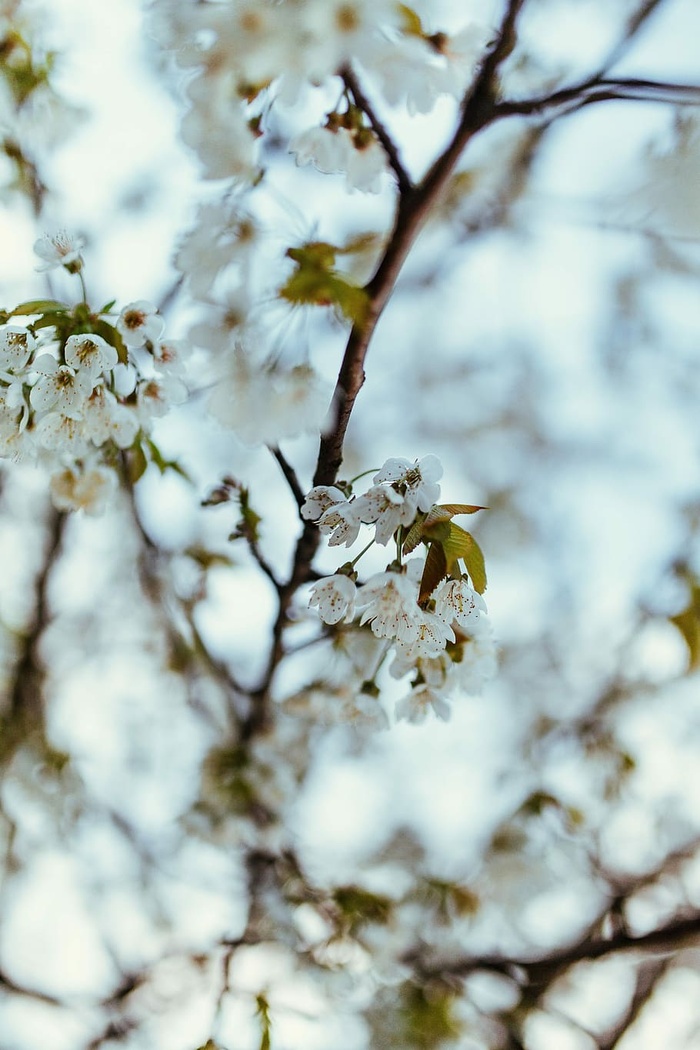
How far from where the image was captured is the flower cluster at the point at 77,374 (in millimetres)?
860

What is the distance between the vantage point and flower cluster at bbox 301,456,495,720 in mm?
775

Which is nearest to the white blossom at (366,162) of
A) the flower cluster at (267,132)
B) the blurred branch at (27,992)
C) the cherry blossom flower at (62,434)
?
the flower cluster at (267,132)

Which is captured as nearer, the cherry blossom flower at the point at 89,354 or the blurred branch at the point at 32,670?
the cherry blossom flower at the point at 89,354

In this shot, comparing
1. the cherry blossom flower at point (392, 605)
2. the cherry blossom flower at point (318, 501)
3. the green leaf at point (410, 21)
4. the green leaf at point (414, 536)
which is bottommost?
the cherry blossom flower at point (392, 605)

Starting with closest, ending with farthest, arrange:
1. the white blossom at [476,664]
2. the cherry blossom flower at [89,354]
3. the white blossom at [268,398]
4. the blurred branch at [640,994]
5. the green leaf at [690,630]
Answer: the cherry blossom flower at [89,354] < the white blossom at [476,664] < the white blossom at [268,398] < the green leaf at [690,630] < the blurred branch at [640,994]

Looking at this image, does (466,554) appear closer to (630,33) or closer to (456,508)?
(456,508)

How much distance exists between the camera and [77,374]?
2.81 feet

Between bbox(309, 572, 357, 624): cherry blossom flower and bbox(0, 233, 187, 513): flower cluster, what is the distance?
31 centimetres

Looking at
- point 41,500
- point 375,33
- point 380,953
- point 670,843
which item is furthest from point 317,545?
point 670,843

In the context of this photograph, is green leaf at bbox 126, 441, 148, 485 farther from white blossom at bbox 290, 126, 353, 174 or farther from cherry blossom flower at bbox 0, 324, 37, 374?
white blossom at bbox 290, 126, 353, 174

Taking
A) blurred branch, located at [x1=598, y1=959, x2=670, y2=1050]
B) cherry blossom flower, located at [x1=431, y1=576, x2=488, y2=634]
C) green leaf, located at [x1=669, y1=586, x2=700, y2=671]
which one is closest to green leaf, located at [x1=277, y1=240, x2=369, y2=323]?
cherry blossom flower, located at [x1=431, y1=576, x2=488, y2=634]

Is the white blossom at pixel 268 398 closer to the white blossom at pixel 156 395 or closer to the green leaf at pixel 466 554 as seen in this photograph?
the white blossom at pixel 156 395

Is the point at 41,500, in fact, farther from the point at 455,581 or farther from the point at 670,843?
the point at 670,843

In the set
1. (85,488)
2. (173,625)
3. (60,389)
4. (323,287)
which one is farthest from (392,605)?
(173,625)
